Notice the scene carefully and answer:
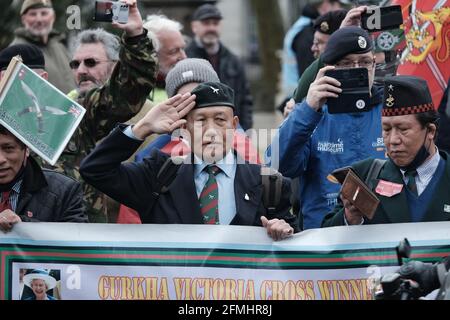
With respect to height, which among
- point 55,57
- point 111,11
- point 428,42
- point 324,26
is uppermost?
point 55,57

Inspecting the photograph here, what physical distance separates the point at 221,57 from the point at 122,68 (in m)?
4.73

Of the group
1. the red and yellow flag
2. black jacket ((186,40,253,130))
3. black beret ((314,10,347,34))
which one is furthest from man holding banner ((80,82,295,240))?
black jacket ((186,40,253,130))

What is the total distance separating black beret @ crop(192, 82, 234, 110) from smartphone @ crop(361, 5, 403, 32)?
1396 millimetres

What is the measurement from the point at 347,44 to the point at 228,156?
1.08m

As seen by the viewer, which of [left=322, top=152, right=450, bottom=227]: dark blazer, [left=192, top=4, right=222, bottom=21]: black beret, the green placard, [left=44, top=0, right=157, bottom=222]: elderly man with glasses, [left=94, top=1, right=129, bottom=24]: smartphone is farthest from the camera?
[left=192, top=4, right=222, bottom=21]: black beret

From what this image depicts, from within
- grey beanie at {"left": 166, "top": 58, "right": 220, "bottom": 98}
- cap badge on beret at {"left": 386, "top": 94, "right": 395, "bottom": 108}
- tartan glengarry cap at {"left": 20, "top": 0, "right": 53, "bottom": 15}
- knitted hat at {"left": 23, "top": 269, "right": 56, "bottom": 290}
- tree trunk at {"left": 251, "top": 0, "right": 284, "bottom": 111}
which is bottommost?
knitted hat at {"left": 23, "top": 269, "right": 56, "bottom": 290}

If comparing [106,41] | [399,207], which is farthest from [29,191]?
[106,41]

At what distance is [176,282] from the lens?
6.84m

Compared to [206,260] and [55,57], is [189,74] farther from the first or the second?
[55,57]

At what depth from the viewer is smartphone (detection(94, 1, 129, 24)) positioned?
770cm

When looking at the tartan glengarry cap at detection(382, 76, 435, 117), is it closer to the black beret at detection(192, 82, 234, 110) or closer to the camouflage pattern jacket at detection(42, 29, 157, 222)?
the black beret at detection(192, 82, 234, 110)

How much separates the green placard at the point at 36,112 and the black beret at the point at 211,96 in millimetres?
707

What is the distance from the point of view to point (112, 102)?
8250mm

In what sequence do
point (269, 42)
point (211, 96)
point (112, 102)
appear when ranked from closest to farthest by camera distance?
1. point (211, 96)
2. point (112, 102)
3. point (269, 42)
